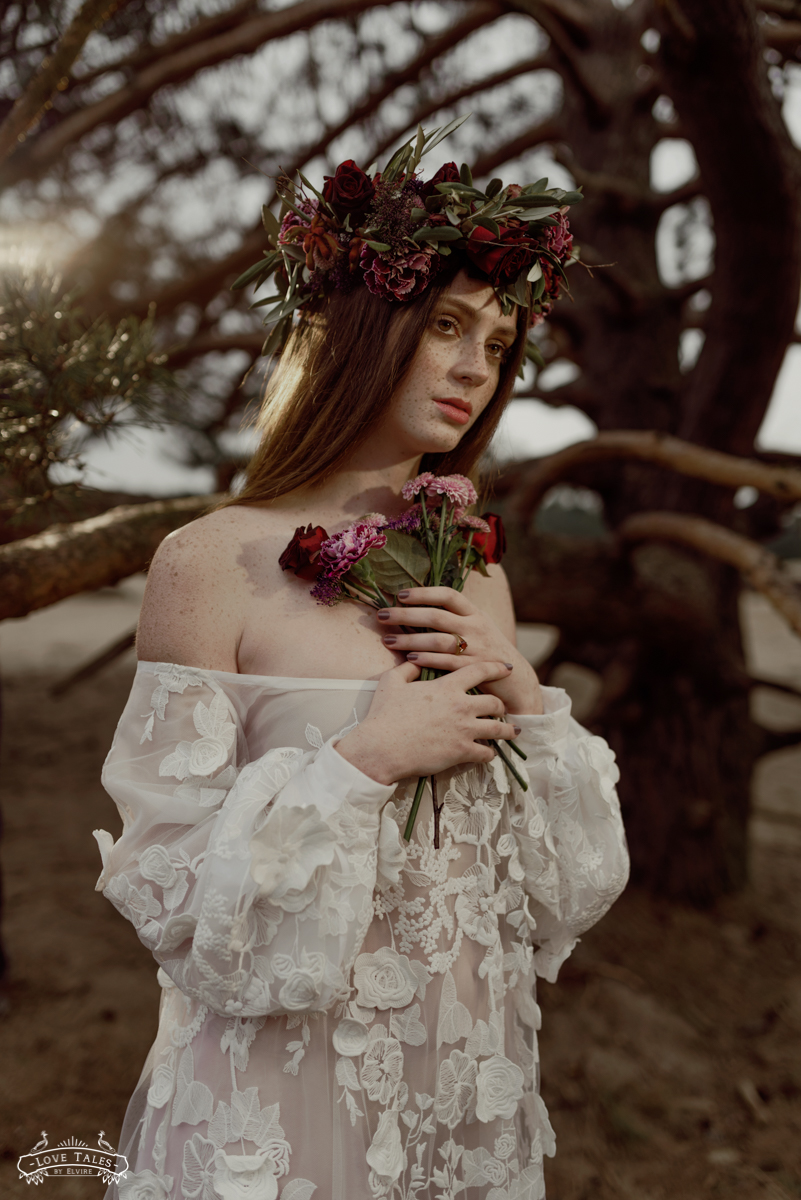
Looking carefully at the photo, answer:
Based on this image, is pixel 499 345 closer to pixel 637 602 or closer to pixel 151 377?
pixel 151 377

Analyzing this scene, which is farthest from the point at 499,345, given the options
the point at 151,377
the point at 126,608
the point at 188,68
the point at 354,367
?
the point at 126,608

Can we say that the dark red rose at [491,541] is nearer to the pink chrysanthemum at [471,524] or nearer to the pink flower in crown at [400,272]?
the pink chrysanthemum at [471,524]

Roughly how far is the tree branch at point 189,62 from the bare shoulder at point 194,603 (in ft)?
8.06

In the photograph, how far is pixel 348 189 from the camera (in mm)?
1321

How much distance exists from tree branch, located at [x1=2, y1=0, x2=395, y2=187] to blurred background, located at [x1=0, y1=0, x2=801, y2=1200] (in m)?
0.01

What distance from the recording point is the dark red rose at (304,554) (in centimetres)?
121

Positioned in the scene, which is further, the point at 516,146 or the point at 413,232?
the point at 516,146

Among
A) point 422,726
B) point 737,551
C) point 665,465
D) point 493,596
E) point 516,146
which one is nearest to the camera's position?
point 422,726

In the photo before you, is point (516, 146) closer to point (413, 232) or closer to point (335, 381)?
point (413, 232)

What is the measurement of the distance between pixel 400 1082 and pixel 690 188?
13.2 ft

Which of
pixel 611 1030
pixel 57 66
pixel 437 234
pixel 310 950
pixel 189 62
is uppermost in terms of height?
pixel 189 62

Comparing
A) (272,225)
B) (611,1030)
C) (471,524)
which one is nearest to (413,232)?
(272,225)

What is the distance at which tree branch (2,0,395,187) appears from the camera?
9.33ft

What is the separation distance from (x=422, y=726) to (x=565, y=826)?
44 centimetres
